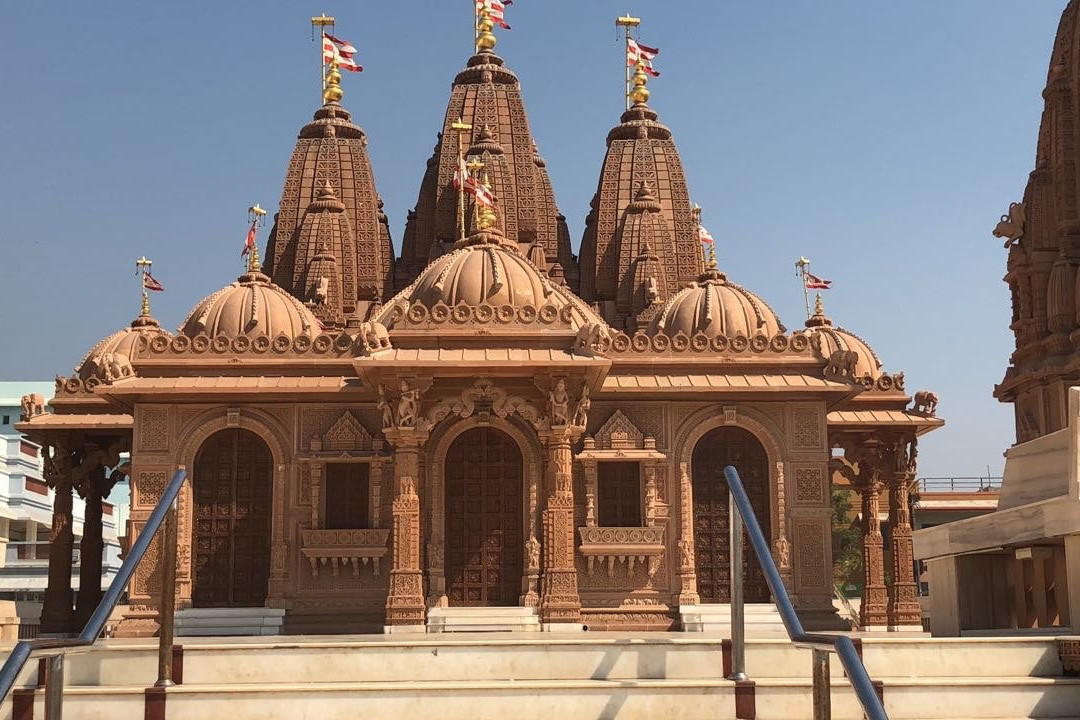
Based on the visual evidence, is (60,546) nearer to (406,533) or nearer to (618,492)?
(406,533)

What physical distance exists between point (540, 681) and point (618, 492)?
520 inches

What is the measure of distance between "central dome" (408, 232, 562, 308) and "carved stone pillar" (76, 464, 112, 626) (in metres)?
11.1


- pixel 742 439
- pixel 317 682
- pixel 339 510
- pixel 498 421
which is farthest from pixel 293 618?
pixel 317 682

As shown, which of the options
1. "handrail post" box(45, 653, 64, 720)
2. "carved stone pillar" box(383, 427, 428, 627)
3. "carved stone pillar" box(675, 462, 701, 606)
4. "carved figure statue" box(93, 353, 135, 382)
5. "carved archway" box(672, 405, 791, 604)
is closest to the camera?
"handrail post" box(45, 653, 64, 720)

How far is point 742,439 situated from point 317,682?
14.3 metres

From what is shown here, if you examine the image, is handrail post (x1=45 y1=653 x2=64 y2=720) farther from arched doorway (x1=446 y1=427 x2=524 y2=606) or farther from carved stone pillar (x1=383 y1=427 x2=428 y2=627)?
arched doorway (x1=446 y1=427 x2=524 y2=606)

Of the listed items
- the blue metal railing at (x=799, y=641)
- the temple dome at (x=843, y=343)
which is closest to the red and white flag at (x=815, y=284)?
the temple dome at (x=843, y=343)

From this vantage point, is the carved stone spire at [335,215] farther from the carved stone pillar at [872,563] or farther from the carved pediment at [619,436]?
the carved pediment at [619,436]

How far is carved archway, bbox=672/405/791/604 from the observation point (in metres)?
24.2

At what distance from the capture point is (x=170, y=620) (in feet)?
36.7

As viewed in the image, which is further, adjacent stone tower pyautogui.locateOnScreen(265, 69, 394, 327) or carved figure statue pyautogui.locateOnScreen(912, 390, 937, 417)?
adjacent stone tower pyautogui.locateOnScreen(265, 69, 394, 327)

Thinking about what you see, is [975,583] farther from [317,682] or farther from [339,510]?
[339,510]

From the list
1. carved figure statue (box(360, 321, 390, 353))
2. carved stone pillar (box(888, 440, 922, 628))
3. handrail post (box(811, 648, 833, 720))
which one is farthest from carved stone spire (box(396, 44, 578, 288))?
handrail post (box(811, 648, 833, 720))

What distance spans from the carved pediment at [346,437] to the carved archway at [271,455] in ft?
2.20
